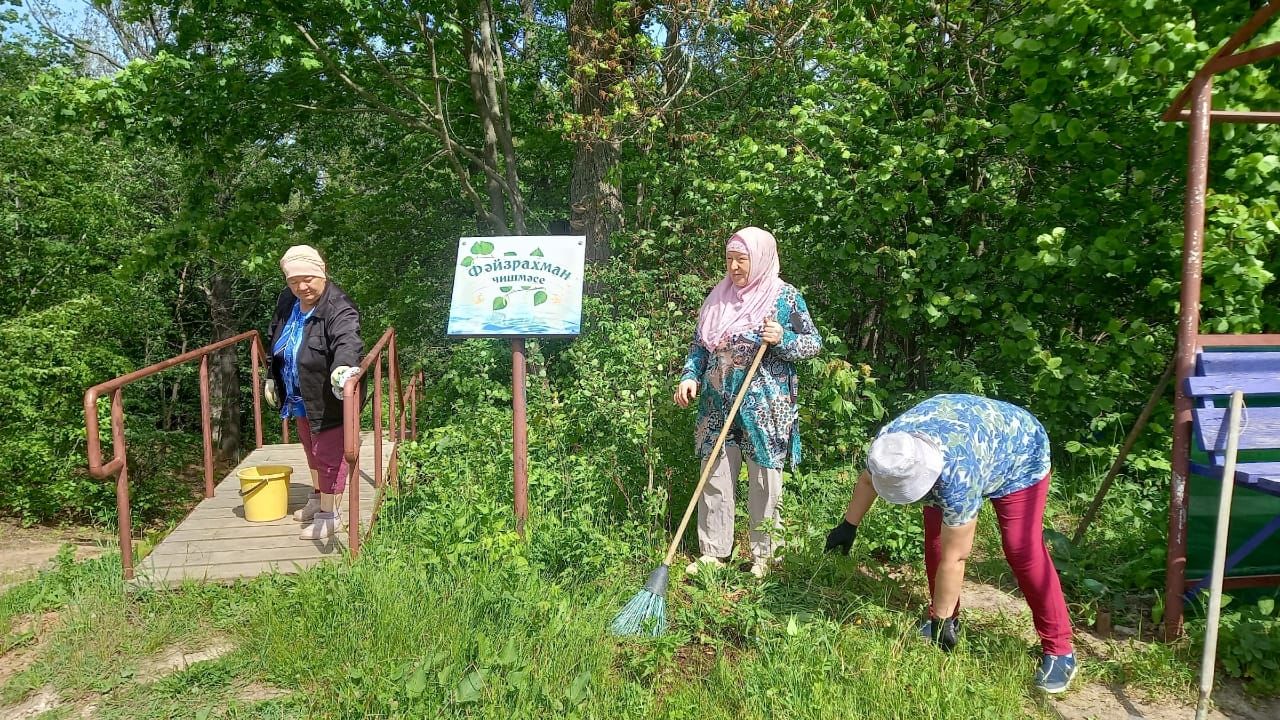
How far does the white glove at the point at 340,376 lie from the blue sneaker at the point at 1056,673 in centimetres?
331

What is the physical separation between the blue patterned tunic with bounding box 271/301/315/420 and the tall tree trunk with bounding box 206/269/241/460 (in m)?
12.2

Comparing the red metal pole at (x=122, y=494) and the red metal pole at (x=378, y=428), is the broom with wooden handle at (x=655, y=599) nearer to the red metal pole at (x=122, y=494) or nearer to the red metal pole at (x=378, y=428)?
the red metal pole at (x=378, y=428)

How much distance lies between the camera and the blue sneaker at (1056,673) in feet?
9.73

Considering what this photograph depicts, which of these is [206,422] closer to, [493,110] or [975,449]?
[493,110]

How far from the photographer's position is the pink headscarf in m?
3.69

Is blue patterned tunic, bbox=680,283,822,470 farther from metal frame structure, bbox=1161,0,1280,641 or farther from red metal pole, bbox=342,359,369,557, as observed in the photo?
red metal pole, bbox=342,359,369,557

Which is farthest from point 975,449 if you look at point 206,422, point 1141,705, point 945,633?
point 206,422

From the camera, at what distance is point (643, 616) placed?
3.34 meters

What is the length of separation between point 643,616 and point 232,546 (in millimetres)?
2416

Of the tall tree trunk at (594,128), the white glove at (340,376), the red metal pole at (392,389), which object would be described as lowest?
the red metal pole at (392,389)

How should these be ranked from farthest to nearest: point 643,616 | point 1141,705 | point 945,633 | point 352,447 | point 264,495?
point 264,495
point 352,447
point 643,616
point 945,633
point 1141,705

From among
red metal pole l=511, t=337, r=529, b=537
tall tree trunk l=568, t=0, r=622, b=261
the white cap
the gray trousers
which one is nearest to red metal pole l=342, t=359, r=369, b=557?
red metal pole l=511, t=337, r=529, b=537

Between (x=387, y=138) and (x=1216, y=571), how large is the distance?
33.7ft

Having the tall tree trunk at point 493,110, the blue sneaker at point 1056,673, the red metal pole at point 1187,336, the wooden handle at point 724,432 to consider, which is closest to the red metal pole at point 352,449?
the wooden handle at point 724,432
